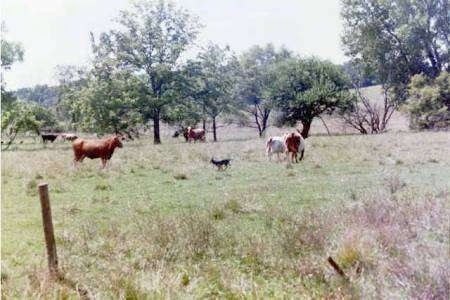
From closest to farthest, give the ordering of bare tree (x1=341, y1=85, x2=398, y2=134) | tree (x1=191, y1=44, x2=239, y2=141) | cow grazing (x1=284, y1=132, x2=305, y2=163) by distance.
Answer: cow grazing (x1=284, y1=132, x2=305, y2=163) < tree (x1=191, y1=44, x2=239, y2=141) < bare tree (x1=341, y1=85, x2=398, y2=134)

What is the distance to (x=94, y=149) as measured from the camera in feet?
60.4

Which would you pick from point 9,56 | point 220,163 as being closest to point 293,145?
point 220,163

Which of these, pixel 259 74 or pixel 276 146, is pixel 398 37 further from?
pixel 259 74

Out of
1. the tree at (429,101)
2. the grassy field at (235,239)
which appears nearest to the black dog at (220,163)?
the grassy field at (235,239)

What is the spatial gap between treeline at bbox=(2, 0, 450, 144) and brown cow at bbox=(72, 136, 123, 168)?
10.0 feet

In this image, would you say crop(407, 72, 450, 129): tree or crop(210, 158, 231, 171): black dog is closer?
crop(210, 158, 231, 171): black dog

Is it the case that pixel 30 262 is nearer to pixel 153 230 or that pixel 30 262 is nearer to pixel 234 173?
pixel 153 230

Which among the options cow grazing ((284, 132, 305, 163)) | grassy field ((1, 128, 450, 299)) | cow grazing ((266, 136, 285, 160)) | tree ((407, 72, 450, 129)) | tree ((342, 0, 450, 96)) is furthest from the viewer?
tree ((407, 72, 450, 129))

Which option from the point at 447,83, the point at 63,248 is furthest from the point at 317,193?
the point at 447,83

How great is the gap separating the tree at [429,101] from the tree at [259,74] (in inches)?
613

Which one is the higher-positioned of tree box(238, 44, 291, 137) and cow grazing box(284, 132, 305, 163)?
tree box(238, 44, 291, 137)

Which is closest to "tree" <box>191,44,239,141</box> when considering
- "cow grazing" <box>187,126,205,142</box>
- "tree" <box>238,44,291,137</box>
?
"cow grazing" <box>187,126,205,142</box>

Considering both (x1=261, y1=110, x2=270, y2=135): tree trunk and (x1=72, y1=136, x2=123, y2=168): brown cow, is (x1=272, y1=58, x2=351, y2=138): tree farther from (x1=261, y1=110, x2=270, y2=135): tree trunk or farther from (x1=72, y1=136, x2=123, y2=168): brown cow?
(x1=72, y1=136, x2=123, y2=168): brown cow

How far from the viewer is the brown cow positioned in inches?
725
